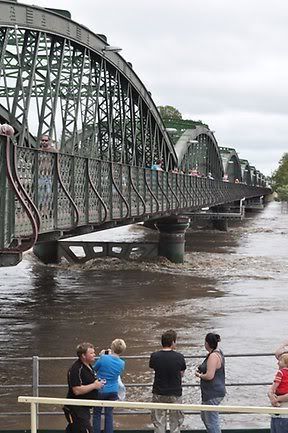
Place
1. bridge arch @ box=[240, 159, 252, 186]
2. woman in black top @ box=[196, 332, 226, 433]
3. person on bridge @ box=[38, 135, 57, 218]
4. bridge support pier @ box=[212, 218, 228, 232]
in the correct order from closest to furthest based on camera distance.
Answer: woman in black top @ box=[196, 332, 226, 433]
person on bridge @ box=[38, 135, 57, 218]
bridge support pier @ box=[212, 218, 228, 232]
bridge arch @ box=[240, 159, 252, 186]

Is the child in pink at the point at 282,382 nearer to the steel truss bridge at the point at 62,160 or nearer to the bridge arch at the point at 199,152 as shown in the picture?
the steel truss bridge at the point at 62,160

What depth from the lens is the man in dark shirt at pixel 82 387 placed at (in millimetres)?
9039

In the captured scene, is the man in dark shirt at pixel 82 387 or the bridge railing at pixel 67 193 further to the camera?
the bridge railing at pixel 67 193

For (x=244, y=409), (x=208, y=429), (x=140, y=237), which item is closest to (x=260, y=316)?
(x=208, y=429)

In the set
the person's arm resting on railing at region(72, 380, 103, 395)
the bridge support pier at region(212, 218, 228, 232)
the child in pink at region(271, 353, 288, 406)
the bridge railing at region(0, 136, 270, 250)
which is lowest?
the bridge support pier at region(212, 218, 228, 232)

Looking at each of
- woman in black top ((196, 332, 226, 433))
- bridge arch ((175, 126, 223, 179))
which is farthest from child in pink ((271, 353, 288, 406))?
bridge arch ((175, 126, 223, 179))

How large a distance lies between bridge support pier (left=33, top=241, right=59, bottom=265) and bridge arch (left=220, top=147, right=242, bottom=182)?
85.4 meters

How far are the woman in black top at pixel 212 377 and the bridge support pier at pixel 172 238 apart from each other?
31030 millimetres

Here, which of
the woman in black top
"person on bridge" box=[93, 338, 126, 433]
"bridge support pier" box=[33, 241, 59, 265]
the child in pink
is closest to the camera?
the child in pink

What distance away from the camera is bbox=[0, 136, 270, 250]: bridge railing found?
13742 mm

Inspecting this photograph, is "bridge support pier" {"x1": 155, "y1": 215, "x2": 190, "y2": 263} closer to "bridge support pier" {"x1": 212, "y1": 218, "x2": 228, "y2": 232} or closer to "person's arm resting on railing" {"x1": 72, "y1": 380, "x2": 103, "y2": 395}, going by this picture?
"bridge support pier" {"x1": 212, "y1": 218, "x2": 228, "y2": 232}

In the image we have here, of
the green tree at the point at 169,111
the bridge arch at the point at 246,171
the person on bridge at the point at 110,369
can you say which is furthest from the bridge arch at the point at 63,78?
the bridge arch at the point at 246,171

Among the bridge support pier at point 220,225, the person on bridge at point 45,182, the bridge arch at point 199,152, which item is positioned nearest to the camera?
the person on bridge at point 45,182

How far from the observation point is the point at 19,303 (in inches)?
1074
